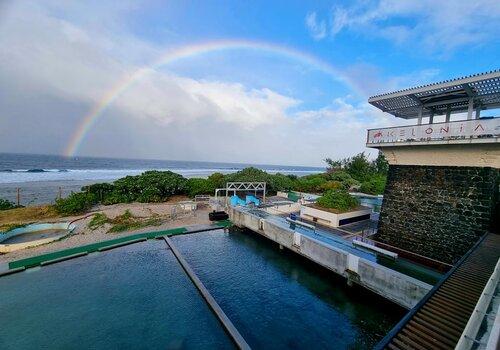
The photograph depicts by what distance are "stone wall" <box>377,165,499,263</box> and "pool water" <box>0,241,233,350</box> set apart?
34.5 ft

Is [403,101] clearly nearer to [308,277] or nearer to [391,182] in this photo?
[391,182]

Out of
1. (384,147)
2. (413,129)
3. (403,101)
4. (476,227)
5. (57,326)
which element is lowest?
(57,326)

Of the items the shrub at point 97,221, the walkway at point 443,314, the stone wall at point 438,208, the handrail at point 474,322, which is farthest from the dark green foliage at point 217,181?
the handrail at point 474,322

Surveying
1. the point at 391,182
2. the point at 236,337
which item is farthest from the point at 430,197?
the point at 236,337

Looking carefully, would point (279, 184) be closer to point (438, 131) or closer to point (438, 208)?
point (438, 208)

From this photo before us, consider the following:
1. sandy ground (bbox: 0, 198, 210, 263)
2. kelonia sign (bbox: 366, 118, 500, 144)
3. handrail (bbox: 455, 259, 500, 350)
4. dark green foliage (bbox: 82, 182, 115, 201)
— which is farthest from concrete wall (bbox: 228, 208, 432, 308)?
dark green foliage (bbox: 82, 182, 115, 201)

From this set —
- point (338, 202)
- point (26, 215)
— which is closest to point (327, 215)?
point (338, 202)

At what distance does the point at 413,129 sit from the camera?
474 inches

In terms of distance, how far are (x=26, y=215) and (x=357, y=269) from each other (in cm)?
2611

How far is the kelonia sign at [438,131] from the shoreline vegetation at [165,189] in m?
6.57

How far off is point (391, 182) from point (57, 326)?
53.6 ft

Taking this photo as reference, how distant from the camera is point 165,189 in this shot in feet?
100

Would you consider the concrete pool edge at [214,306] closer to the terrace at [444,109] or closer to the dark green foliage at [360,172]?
the terrace at [444,109]

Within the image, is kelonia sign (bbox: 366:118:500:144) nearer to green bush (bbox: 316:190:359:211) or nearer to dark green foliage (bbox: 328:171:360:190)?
green bush (bbox: 316:190:359:211)
